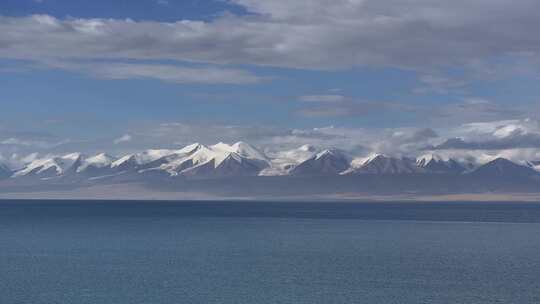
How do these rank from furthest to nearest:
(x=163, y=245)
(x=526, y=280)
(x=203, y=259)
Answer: (x=163, y=245) < (x=203, y=259) < (x=526, y=280)

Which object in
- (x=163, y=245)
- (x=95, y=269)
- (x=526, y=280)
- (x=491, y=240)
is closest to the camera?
(x=526, y=280)

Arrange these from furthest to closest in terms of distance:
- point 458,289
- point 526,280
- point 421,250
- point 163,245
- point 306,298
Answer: point 163,245 < point 421,250 < point 526,280 < point 458,289 < point 306,298

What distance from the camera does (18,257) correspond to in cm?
10444

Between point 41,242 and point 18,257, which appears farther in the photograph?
point 41,242

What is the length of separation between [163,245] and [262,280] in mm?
42237

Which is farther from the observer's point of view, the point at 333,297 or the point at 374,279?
the point at 374,279

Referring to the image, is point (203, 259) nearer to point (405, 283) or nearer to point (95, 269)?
point (95, 269)

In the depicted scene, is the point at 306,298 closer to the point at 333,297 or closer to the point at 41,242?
the point at 333,297

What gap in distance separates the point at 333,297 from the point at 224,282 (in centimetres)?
1283

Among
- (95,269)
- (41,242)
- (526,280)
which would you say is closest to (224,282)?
(95,269)

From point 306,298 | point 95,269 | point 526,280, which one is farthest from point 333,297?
point 95,269

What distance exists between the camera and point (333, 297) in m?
74.3

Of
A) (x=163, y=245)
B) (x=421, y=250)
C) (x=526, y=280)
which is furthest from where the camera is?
(x=163, y=245)

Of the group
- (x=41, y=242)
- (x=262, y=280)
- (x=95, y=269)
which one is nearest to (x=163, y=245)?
(x=41, y=242)
